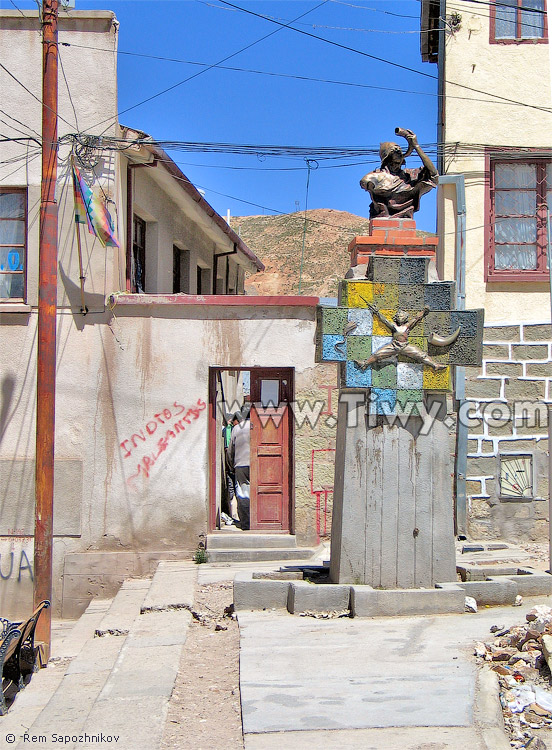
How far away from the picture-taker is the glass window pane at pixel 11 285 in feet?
38.2

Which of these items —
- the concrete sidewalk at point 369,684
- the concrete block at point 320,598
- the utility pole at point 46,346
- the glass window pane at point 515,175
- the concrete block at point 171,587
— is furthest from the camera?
the glass window pane at point 515,175

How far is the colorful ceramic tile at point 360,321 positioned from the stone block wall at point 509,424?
4.71 m

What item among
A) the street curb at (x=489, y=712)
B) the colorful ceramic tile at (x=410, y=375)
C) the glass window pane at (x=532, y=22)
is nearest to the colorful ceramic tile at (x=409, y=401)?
the colorful ceramic tile at (x=410, y=375)

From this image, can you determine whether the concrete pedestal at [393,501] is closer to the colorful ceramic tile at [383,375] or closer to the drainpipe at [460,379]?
the colorful ceramic tile at [383,375]

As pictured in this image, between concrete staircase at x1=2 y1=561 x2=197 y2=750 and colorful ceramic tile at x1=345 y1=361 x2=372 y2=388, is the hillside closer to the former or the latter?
concrete staircase at x1=2 y1=561 x2=197 y2=750

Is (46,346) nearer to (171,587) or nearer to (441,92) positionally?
(171,587)

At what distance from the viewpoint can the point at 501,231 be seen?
1195 centimetres

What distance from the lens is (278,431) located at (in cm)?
1180

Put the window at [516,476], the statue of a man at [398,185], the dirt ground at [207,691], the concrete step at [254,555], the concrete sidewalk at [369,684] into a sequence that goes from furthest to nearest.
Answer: the window at [516,476]
the concrete step at [254,555]
the statue of a man at [398,185]
the dirt ground at [207,691]
the concrete sidewalk at [369,684]

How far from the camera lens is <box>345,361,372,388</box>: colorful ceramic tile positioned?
7.33 meters

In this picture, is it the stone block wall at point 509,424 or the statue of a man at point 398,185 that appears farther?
the stone block wall at point 509,424

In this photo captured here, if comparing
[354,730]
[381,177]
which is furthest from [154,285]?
[354,730]

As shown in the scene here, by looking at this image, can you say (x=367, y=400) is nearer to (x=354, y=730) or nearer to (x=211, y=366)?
(x=354, y=730)

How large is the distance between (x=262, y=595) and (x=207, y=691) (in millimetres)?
1982
